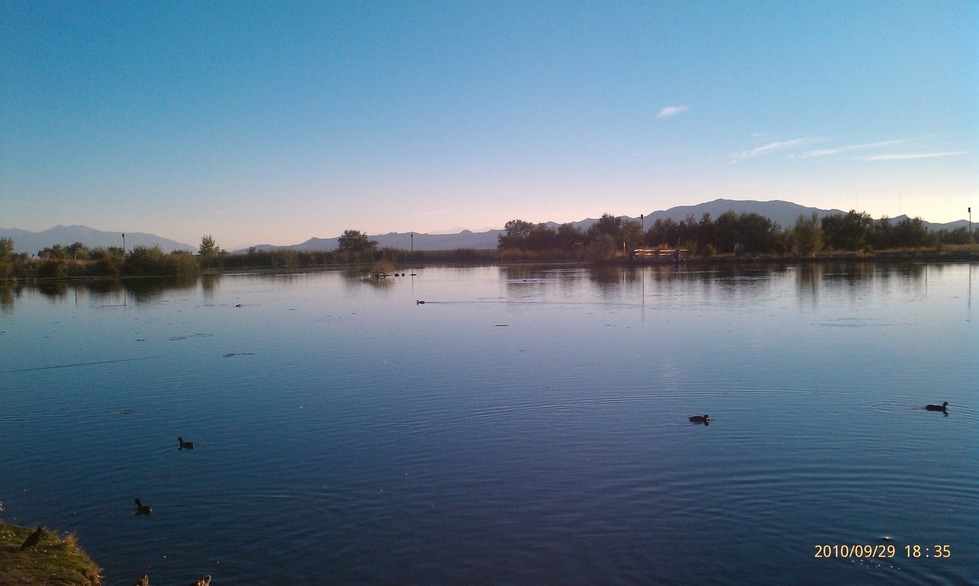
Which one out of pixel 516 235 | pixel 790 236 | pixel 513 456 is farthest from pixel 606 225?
pixel 513 456

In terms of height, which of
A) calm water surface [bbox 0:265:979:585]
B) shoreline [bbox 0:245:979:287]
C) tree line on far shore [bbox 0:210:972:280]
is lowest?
calm water surface [bbox 0:265:979:585]

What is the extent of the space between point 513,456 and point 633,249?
6707 centimetres

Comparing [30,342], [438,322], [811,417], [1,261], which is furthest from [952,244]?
[1,261]

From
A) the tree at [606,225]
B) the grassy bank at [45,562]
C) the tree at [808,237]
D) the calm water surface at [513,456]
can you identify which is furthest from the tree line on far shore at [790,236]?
the grassy bank at [45,562]

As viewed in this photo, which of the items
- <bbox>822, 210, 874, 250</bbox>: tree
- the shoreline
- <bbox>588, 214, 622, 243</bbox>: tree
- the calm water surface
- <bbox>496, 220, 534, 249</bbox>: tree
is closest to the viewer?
the calm water surface

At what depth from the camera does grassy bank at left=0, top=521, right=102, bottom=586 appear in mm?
4504

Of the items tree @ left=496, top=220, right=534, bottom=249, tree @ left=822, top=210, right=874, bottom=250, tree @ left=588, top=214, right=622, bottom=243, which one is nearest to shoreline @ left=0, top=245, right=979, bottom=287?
tree @ left=822, top=210, right=874, bottom=250

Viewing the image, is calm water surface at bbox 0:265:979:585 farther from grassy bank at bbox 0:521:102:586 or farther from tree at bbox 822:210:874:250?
tree at bbox 822:210:874:250

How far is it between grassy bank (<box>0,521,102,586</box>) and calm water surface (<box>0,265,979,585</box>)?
8.6 inches

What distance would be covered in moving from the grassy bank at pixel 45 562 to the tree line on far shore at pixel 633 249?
54.3 meters

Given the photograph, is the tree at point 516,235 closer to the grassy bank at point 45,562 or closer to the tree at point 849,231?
the tree at point 849,231

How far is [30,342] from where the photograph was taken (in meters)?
18.2

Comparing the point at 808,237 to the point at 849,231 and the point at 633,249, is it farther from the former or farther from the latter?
the point at 633,249

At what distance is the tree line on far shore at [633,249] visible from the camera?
61344mm
